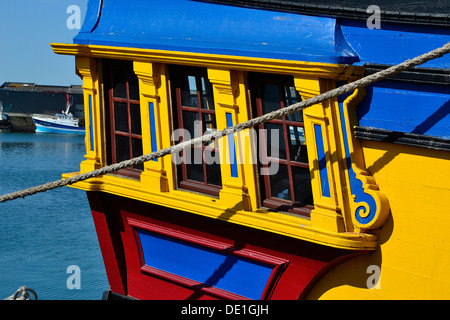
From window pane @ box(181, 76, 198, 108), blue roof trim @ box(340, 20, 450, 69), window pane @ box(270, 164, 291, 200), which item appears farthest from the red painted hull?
blue roof trim @ box(340, 20, 450, 69)

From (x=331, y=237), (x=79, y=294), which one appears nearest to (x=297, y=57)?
(x=331, y=237)

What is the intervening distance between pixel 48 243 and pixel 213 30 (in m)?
10.6

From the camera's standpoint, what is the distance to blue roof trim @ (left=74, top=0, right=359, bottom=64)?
179 inches

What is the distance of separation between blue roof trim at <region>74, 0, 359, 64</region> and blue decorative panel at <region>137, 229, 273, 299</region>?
1.71m

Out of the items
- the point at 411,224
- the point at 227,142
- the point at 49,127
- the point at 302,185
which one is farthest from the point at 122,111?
the point at 49,127

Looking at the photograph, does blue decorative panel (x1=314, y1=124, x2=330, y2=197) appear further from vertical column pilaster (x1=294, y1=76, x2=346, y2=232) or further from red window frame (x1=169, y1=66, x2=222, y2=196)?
red window frame (x1=169, y1=66, x2=222, y2=196)

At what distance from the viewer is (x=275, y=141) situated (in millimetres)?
5133

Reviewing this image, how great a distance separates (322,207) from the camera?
4.73 meters

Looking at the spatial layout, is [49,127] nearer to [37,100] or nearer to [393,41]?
[37,100]

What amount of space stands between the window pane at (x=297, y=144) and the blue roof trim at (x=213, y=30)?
69 centimetres

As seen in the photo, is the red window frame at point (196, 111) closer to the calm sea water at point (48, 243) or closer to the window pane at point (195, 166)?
the window pane at point (195, 166)

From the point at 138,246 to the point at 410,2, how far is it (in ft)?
10.7

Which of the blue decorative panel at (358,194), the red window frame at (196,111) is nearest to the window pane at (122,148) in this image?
the red window frame at (196,111)
